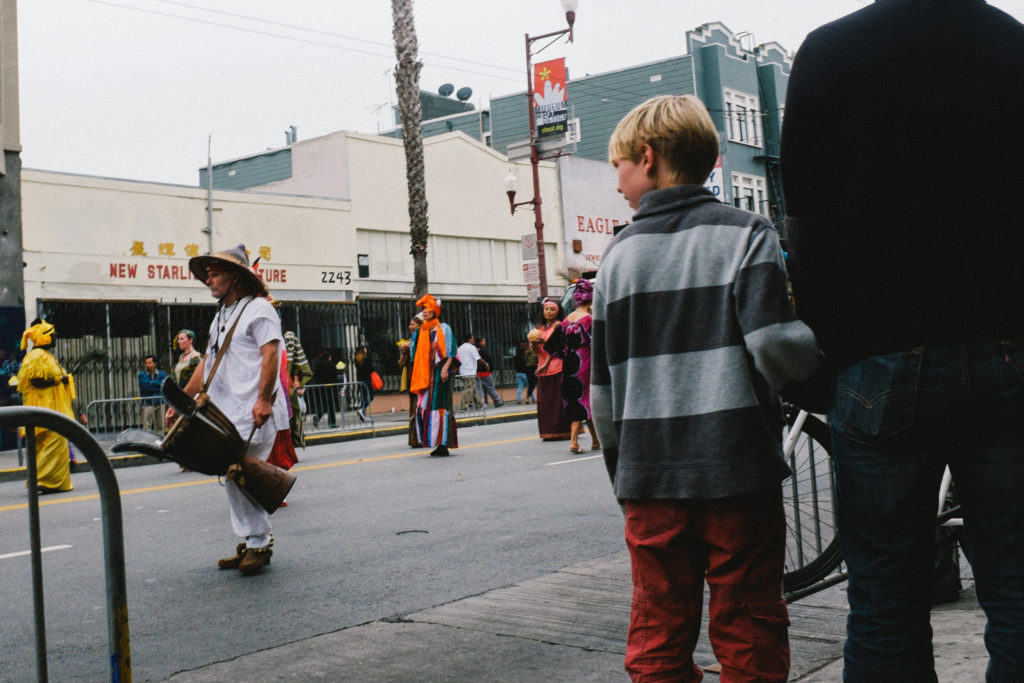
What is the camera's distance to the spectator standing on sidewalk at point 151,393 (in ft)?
59.9

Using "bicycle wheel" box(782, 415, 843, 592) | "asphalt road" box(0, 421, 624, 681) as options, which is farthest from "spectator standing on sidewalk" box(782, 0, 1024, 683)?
"asphalt road" box(0, 421, 624, 681)

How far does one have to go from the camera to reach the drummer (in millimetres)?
5961

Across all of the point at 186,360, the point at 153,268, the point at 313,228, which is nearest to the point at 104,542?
the point at 186,360

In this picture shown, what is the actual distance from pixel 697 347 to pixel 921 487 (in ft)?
2.01

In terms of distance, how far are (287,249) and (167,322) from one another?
386 cm

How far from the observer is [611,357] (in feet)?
8.63

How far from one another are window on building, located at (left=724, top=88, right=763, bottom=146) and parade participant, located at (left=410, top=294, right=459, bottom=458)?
26903mm

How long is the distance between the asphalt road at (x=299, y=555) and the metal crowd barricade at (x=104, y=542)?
953 millimetres

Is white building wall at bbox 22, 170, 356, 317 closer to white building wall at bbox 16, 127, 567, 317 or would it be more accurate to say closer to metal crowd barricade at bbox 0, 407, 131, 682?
white building wall at bbox 16, 127, 567, 317

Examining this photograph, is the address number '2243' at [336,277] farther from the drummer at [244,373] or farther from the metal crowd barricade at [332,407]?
the drummer at [244,373]

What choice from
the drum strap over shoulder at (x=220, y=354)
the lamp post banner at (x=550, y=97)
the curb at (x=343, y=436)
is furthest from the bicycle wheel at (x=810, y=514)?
the lamp post banner at (x=550, y=97)

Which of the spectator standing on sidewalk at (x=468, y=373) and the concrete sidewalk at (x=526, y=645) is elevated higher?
the spectator standing on sidewalk at (x=468, y=373)

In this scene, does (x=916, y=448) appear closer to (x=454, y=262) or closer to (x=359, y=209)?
(x=359, y=209)

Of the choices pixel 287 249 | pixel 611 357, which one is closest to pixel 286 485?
pixel 611 357
